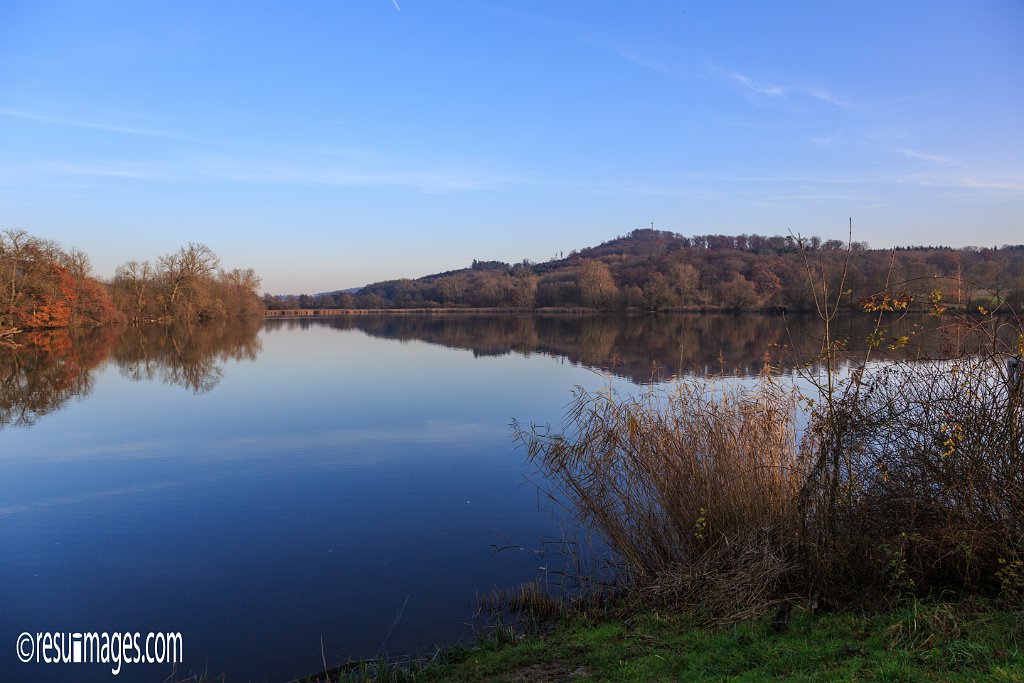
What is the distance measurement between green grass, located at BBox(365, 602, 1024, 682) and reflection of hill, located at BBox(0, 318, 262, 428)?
54.5 ft

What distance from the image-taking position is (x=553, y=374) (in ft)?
83.4

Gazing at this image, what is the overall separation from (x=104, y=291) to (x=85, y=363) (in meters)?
36.4

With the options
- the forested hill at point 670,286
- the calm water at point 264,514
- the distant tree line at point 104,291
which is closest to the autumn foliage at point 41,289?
the distant tree line at point 104,291

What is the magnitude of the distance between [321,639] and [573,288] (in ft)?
356

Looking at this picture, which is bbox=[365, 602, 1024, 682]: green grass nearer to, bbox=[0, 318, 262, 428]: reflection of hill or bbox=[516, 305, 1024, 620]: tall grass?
bbox=[516, 305, 1024, 620]: tall grass

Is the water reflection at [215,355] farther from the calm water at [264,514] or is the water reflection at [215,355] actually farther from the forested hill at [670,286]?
the forested hill at [670,286]

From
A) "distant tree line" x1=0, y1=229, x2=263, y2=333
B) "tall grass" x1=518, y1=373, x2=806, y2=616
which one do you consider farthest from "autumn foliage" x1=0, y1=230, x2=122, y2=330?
"tall grass" x1=518, y1=373, x2=806, y2=616

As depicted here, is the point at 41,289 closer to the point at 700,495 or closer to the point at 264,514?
the point at 264,514

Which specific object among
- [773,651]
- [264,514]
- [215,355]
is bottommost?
[264,514]

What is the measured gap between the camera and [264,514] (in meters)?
9.62

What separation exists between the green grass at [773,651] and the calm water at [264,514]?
1.17 metres

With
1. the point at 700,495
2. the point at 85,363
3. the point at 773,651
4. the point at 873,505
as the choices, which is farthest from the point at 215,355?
the point at 773,651

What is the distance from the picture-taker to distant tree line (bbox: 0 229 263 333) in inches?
1752

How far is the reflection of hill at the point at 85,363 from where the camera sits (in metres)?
19.9
